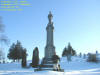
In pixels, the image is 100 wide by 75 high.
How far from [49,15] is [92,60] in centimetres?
1952

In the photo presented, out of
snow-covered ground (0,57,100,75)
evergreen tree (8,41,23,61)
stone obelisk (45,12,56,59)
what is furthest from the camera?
evergreen tree (8,41,23,61)

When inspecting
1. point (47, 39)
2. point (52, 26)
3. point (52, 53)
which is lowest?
point (52, 53)

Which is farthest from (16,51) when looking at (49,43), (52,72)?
(52,72)

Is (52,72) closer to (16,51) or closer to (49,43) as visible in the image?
(49,43)

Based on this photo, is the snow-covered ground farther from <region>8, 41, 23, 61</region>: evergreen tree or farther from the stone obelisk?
<region>8, 41, 23, 61</region>: evergreen tree

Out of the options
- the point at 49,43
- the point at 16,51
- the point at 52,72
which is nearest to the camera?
the point at 52,72

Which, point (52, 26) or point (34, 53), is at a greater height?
point (52, 26)

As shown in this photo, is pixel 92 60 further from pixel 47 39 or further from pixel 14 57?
pixel 14 57

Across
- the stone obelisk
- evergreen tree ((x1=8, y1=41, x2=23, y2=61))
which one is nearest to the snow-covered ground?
the stone obelisk

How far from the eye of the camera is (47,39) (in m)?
32.5

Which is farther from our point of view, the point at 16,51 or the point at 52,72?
the point at 16,51

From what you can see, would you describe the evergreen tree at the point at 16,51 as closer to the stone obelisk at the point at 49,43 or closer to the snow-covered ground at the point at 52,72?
the snow-covered ground at the point at 52,72

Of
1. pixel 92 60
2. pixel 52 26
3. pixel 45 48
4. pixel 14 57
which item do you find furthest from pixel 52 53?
pixel 14 57

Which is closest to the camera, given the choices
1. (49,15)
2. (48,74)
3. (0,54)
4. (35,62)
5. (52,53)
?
(0,54)
